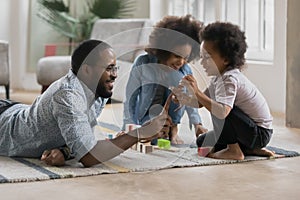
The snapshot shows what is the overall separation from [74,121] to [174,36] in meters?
0.89

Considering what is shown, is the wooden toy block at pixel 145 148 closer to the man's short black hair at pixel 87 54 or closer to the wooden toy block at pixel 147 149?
the wooden toy block at pixel 147 149

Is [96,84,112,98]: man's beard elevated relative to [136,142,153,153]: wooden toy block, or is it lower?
elevated

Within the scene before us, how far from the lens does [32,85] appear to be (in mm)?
7113

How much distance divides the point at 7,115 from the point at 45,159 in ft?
1.22

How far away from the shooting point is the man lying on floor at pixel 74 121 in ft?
8.54

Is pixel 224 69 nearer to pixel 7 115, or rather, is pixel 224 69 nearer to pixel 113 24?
pixel 7 115

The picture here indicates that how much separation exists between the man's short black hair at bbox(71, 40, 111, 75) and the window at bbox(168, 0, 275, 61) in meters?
2.73

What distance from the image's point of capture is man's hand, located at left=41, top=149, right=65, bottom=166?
2.66 meters

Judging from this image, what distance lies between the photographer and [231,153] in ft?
9.56

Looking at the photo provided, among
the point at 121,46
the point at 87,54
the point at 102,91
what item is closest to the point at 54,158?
the point at 102,91

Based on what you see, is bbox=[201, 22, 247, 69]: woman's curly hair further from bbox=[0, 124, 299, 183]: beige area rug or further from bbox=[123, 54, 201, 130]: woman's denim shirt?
bbox=[0, 124, 299, 183]: beige area rug

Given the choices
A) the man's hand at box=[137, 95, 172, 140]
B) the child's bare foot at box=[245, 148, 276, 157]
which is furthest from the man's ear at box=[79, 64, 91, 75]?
the child's bare foot at box=[245, 148, 276, 157]

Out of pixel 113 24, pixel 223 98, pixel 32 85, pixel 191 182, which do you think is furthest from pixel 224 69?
pixel 32 85

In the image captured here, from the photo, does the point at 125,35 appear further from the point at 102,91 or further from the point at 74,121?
the point at 74,121
